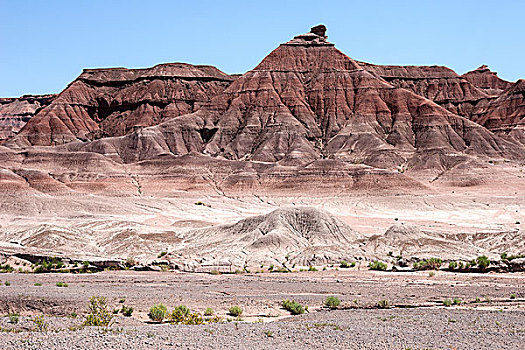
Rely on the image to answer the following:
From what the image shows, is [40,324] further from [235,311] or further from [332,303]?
[332,303]

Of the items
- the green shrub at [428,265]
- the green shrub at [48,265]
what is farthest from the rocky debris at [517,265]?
the green shrub at [48,265]

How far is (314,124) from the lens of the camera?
5369 inches

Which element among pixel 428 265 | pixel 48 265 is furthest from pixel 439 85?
pixel 48 265

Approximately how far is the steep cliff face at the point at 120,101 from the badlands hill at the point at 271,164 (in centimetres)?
43

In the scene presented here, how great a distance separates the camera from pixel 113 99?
168250mm

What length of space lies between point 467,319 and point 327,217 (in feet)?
93.4

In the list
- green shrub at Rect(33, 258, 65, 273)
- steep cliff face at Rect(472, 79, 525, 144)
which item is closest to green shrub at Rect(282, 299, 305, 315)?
green shrub at Rect(33, 258, 65, 273)

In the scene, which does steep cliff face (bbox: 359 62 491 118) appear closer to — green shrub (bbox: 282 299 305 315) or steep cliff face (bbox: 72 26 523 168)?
steep cliff face (bbox: 72 26 523 168)

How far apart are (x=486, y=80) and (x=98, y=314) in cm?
18760

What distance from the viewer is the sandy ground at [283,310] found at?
53.8 feet

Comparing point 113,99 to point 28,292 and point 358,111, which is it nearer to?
point 358,111

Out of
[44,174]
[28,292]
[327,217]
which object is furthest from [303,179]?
[28,292]

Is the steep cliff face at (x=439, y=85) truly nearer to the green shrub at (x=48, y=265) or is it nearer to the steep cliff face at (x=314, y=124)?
the steep cliff face at (x=314, y=124)

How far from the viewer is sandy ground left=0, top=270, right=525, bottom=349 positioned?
1641 centimetres
